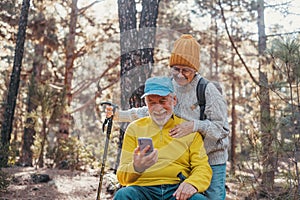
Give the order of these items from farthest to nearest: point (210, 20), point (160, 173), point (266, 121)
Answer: point (210, 20) → point (266, 121) → point (160, 173)

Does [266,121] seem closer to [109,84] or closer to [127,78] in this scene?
[127,78]

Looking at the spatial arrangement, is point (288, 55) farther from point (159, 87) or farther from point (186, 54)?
point (159, 87)

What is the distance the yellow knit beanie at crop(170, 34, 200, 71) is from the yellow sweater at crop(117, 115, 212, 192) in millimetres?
423

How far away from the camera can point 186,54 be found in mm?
2711

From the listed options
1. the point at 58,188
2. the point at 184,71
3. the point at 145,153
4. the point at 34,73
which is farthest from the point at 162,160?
the point at 34,73

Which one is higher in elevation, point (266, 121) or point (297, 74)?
point (297, 74)

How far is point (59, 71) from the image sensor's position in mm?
11797

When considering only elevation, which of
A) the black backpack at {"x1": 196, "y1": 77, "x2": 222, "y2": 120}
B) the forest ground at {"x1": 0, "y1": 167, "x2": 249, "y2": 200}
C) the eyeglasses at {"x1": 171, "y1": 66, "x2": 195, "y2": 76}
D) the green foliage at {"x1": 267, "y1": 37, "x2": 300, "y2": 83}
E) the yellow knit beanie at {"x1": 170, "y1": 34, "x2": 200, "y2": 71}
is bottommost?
the forest ground at {"x1": 0, "y1": 167, "x2": 249, "y2": 200}

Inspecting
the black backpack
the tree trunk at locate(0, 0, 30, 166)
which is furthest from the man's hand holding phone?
the tree trunk at locate(0, 0, 30, 166)

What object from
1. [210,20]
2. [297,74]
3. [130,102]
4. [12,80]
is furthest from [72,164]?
[210,20]

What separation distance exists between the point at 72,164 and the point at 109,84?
4.03 metres

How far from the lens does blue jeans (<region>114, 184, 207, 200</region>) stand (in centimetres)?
231

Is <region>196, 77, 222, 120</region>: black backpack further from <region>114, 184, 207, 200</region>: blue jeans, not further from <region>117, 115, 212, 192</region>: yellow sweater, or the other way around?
<region>114, 184, 207, 200</region>: blue jeans

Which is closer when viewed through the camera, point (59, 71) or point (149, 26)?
point (149, 26)
